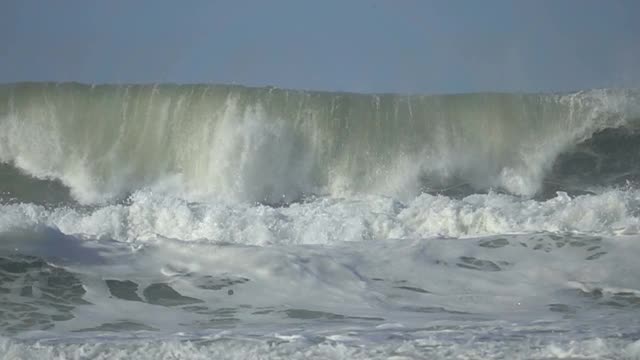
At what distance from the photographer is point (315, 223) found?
1288 centimetres

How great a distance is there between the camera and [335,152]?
16.2 metres

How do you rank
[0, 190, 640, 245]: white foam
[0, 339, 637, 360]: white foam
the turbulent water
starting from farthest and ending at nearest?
1. [0, 190, 640, 245]: white foam
2. the turbulent water
3. [0, 339, 637, 360]: white foam

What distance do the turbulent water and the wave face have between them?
0.03 meters

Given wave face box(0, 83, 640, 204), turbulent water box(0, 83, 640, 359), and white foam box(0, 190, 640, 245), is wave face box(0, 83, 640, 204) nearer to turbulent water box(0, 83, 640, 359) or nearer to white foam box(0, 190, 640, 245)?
turbulent water box(0, 83, 640, 359)

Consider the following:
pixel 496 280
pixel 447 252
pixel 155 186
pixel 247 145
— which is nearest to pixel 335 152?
pixel 247 145

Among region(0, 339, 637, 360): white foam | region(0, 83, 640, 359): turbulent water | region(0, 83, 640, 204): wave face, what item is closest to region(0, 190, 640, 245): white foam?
region(0, 83, 640, 359): turbulent water

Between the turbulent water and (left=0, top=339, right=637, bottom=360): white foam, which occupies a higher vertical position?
the turbulent water

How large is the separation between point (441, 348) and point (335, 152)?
1023 cm

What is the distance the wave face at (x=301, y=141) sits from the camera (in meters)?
15.6

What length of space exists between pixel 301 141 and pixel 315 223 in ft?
12.0

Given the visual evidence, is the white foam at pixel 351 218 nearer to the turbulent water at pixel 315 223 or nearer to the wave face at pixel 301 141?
the turbulent water at pixel 315 223

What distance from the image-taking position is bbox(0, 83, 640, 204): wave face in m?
15.6

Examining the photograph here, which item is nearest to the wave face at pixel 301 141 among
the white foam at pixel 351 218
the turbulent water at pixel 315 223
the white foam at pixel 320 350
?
the turbulent water at pixel 315 223

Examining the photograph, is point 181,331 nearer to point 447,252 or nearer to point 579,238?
point 447,252
